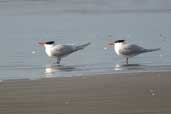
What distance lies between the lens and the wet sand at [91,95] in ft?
21.6

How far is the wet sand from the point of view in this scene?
660 centimetres

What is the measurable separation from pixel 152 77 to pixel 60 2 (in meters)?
15.0

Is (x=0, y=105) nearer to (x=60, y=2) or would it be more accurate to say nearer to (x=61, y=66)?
(x=61, y=66)

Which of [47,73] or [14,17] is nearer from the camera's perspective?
[47,73]

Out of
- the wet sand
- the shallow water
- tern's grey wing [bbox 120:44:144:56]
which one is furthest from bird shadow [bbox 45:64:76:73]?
tern's grey wing [bbox 120:44:144:56]

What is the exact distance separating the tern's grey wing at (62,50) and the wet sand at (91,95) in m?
2.24

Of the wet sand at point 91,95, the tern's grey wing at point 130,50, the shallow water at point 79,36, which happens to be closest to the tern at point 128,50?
the tern's grey wing at point 130,50

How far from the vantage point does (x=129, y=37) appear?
13.3 m

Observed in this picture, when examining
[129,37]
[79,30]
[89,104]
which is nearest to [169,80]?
[89,104]

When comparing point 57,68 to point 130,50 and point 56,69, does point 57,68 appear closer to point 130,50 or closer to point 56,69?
point 56,69

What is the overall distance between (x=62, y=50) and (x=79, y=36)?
2.37 meters

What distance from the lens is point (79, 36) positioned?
44.3ft

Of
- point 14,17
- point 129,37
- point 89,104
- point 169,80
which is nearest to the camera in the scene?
point 89,104

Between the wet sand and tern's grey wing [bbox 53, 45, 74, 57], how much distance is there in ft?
7.33
